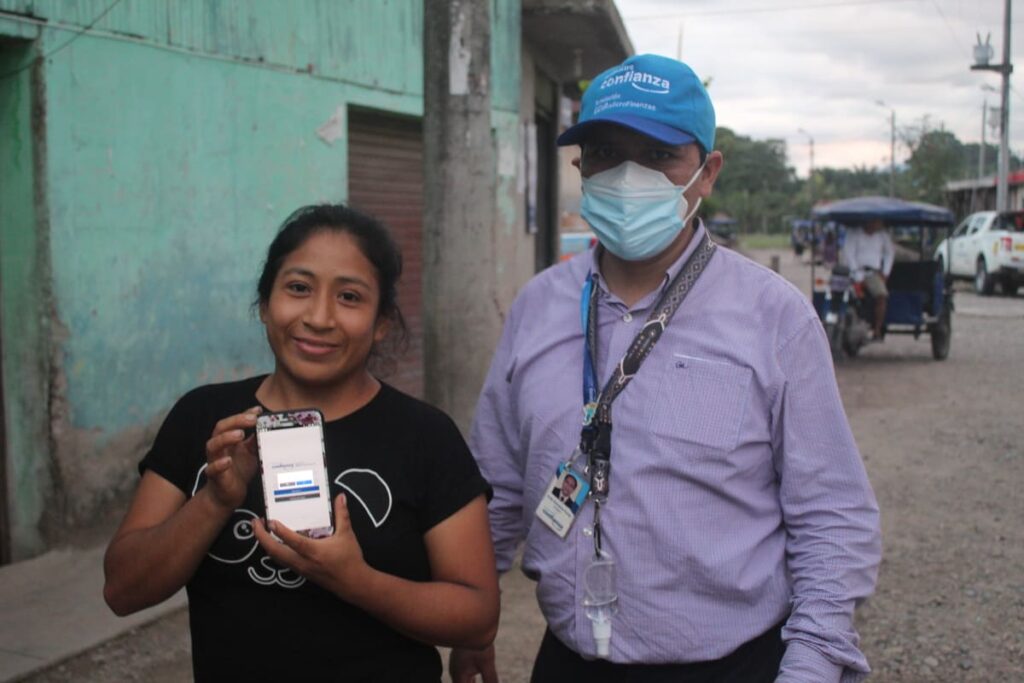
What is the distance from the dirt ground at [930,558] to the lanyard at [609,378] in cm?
252

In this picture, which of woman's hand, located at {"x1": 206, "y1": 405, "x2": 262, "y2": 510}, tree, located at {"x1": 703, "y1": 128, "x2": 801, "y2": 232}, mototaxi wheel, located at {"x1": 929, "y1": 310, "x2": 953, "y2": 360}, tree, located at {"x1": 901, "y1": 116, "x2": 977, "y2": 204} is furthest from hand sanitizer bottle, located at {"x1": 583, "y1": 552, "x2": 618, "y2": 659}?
tree, located at {"x1": 703, "y1": 128, "x2": 801, "y2": 232}

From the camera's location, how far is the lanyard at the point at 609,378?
212 cm

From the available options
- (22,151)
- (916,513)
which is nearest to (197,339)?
(22,151)

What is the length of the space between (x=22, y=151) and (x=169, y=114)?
95 cm

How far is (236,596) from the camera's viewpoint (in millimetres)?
1973

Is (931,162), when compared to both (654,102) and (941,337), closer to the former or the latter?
(941,337)

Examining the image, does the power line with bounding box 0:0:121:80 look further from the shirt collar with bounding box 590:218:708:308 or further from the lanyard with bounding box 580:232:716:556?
the lanyard with bounding box 580:232:716:556

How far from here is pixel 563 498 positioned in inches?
85.5

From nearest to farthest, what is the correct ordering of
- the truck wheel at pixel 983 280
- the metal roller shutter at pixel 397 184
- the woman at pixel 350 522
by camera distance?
the woman at pixel 350 522
the metal roller shutter at pixel 397 184
the truck wheel at pixel 983 280

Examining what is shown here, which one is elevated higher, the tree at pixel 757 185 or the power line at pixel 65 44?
the tree at pixel 757 185

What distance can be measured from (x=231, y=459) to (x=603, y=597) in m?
0.76

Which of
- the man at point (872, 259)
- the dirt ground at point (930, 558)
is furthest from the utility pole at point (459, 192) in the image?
the man at point (872, 259)

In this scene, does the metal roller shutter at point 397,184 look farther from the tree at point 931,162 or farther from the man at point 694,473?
the tree at point 931,162

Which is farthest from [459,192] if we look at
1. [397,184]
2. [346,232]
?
[397,184]
